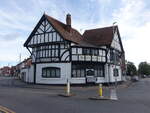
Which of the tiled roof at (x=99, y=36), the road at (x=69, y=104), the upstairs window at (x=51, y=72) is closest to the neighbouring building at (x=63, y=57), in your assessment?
the upstairs window at (x=51, y=72)

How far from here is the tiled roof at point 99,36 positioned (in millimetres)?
30641

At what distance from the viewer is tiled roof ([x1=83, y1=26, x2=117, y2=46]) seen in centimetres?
3064

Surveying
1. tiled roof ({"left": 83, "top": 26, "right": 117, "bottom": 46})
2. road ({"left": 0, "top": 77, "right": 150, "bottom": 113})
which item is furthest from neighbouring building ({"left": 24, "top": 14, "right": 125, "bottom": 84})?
road ({"left": 0, "top": 77, "right": 150, "bottom": 113})

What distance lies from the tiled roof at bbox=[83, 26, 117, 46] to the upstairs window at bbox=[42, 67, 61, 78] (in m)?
9.50

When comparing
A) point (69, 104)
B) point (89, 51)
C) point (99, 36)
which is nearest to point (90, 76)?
point (89, 51)

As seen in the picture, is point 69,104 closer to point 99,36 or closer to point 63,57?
point 63,57

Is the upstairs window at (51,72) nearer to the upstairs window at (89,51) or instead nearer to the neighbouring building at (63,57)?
the neighbouring building at (63,57)

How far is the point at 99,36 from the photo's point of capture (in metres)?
33.0

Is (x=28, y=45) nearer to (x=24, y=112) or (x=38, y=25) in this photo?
(x=38, y=25)

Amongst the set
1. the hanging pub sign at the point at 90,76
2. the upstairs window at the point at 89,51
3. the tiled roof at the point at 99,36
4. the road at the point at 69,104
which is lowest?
the road at the point at 69,104

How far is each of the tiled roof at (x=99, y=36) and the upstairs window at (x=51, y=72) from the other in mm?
9502

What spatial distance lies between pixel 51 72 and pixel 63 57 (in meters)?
3.21

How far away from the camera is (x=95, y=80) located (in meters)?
27.6

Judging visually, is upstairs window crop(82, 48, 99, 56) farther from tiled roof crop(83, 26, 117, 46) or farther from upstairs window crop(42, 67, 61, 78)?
upstairs window crop(42, 67, 61, 78)
